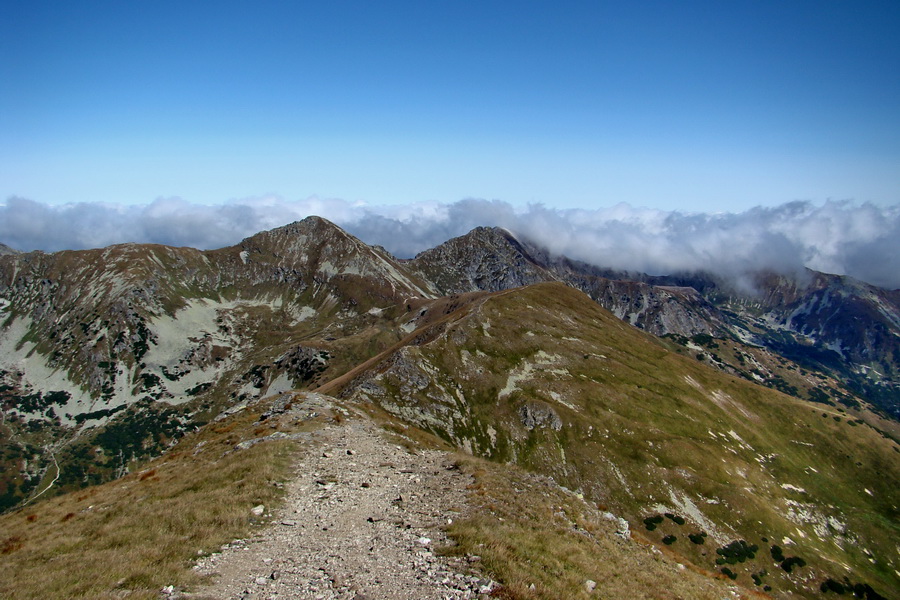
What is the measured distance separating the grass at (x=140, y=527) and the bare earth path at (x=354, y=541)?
151 cm

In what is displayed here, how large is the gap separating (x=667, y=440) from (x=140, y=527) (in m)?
127

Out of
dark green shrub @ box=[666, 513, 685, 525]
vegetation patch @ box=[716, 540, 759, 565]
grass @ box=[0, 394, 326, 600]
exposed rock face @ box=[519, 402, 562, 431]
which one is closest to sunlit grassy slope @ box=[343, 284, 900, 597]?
exposed rock face @ box=[519, 402, 562, 431]

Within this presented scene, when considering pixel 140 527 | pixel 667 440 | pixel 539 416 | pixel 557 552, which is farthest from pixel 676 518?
pixel 140 527

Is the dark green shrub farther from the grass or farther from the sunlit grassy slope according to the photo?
the grass

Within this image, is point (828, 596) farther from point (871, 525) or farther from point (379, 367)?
point (379, 367)

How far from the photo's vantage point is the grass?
1566 cm

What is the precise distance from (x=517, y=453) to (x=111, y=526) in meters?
106

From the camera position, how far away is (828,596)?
3543 inches

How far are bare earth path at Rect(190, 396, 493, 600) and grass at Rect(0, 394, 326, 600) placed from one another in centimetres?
151

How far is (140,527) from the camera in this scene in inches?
843

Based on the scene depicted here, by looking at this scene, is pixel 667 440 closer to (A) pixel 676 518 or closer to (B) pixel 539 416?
(A) pixel 676 518

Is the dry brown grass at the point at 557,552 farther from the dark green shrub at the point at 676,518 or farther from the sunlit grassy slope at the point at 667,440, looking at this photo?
the dark green shrub at the point at 676,518

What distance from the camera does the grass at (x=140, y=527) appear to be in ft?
51.4

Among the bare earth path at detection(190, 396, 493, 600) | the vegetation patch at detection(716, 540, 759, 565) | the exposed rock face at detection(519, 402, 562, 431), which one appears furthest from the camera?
the exposed rock face at detection(519, 402, 562, 431)
